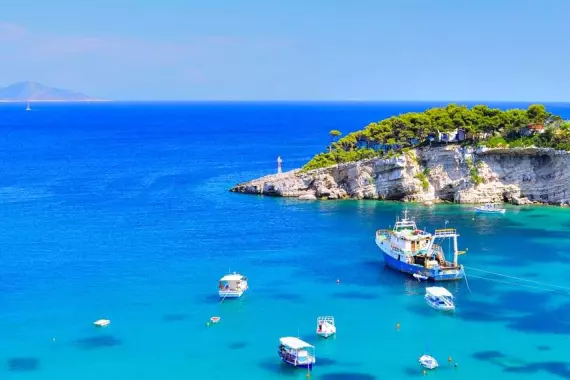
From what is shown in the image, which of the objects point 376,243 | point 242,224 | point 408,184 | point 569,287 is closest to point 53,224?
point 242,224

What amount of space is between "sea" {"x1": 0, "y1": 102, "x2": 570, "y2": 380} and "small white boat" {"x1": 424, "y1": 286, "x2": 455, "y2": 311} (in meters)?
0.93

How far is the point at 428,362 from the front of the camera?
46250 millimetres

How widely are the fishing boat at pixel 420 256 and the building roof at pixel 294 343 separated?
2099 cm

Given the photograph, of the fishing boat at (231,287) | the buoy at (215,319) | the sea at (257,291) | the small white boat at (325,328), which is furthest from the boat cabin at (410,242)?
the buoy at (215,319)

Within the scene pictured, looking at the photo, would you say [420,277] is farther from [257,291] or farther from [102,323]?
[102,323]

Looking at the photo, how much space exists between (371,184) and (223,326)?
169 feet

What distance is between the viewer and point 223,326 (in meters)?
53.9

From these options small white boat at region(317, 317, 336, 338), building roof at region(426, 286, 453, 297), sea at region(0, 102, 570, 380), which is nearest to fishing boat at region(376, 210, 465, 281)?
sea at region(0, 102, 570, 380)

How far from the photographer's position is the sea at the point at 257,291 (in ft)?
156

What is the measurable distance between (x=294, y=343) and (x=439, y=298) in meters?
16.0

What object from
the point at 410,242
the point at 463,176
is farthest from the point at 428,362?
the point at 463,176

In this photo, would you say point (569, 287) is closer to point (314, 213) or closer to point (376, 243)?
point (376, 243)

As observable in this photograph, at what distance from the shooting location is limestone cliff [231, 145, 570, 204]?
94.6 m

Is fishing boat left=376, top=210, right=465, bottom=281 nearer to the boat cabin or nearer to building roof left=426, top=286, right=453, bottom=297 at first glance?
the boat cabin
